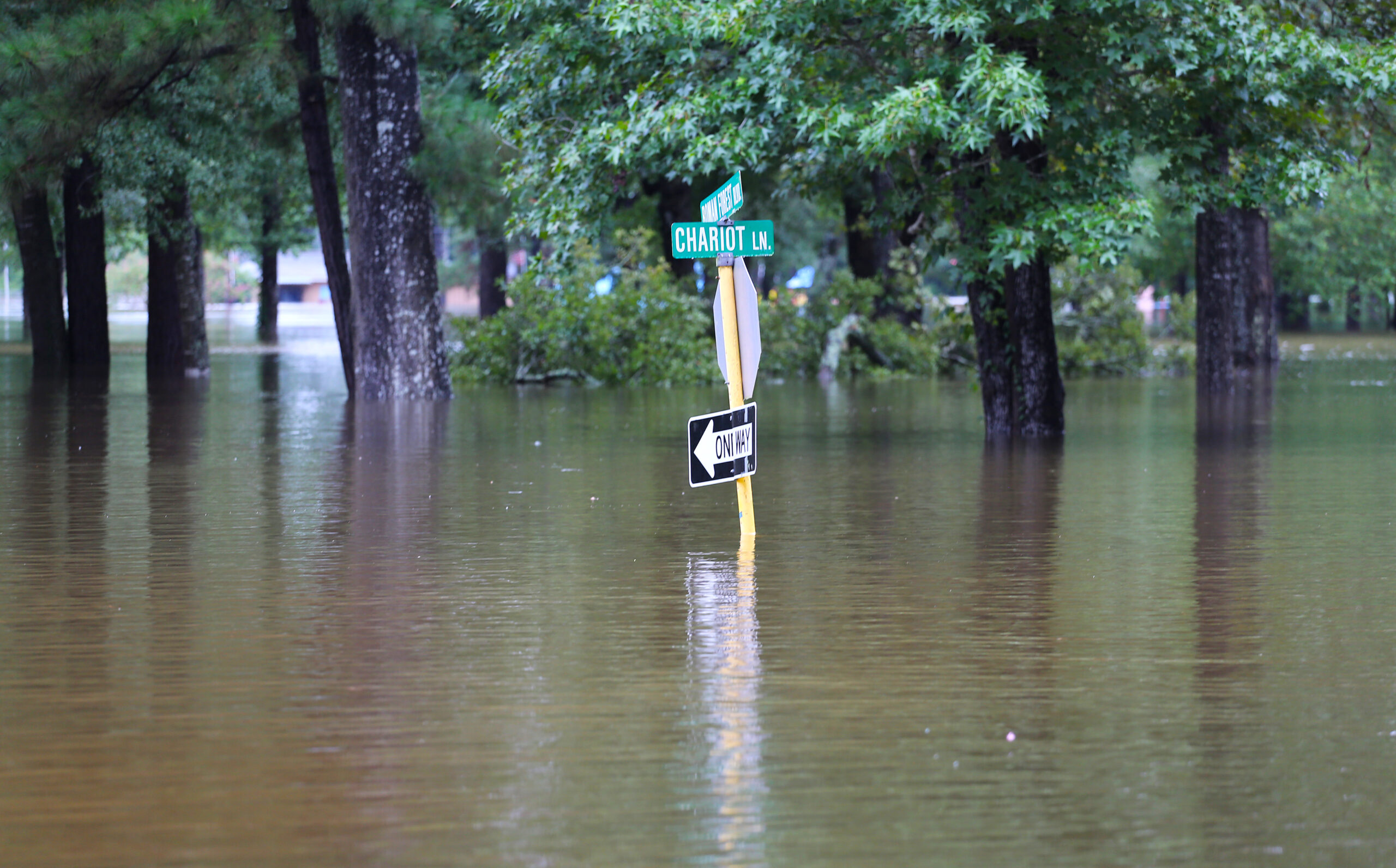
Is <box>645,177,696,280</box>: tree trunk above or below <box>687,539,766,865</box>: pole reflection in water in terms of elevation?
above

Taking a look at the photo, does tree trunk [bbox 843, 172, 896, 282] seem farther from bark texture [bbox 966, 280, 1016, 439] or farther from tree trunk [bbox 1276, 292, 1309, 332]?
tree trunk [bbox 1276, 292, 1309, 332]

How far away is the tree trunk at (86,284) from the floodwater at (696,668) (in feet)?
67.6

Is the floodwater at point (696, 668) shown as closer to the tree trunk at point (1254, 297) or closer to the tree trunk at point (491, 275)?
the tree trunk at point (1254, 297)

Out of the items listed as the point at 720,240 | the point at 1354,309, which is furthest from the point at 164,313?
the point at 1354,309

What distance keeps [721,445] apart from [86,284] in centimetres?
2851

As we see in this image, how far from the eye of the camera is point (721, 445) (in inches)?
392

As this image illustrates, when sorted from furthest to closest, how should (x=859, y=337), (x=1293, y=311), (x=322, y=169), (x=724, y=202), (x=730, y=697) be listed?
(x=1293, y=311) → (x=859, y=337) → (x=322, y=169) → (x=724, y=202) → (x=730, y=697)

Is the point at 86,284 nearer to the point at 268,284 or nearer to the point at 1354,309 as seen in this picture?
the point at 268,284

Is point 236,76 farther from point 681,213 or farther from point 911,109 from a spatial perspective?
point 681,213

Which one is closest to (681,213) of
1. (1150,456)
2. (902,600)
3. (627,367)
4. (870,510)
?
(627,367)

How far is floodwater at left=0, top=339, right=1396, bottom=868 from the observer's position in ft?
16.0

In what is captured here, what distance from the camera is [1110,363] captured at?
1389 inches

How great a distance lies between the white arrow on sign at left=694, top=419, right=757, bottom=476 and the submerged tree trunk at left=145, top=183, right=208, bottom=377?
24522 millimetres

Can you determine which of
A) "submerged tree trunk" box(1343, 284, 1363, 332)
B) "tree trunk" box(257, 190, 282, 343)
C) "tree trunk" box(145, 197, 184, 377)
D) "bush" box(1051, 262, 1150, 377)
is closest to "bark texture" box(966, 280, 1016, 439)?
"bush" box(1051, 262, 1150, 377)
